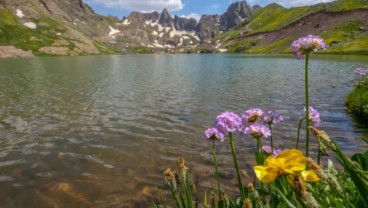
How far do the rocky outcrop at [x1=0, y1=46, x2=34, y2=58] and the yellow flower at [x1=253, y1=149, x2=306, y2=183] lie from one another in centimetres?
18658

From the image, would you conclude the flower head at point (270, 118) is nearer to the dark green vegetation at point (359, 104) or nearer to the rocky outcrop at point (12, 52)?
the dark green vegetation at point (359, 104)

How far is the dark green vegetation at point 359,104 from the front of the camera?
63.6 feet

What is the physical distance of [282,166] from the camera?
2.09 meters

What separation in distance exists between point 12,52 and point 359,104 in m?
190

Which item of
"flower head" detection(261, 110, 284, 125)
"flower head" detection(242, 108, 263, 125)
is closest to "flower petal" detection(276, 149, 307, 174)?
"flower head" detection(242, 108, 263, 125)

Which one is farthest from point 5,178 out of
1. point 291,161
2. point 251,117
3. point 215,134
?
point 291,161

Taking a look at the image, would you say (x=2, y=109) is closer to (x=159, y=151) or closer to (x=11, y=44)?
(x=159, y=151)

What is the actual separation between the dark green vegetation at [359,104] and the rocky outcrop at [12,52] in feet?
574

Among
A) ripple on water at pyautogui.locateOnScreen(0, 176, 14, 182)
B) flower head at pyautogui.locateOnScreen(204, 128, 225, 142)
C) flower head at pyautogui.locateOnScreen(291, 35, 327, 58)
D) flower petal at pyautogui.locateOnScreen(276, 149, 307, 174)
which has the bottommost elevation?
ripple on water at pyautogui.locateOnScreen(0, 176, 14, 182)

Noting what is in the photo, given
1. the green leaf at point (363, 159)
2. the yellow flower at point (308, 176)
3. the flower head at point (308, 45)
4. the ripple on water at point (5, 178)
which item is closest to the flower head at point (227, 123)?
the flower head at point (308, 45)

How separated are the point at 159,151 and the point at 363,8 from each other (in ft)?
640

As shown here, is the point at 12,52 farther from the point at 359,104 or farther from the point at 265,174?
the point at 265,174

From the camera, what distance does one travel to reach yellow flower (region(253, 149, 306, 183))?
80.2 inches

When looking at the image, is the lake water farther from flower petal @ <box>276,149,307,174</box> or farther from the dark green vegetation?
flower petal @ <box>276,149,307,174</box>
